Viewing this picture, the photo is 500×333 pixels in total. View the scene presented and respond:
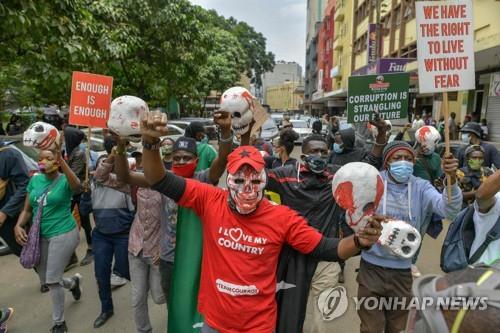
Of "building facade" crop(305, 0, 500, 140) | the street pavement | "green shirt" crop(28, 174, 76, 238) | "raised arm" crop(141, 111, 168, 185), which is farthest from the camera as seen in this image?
"building facade" crop(305, 0, 500, 140)

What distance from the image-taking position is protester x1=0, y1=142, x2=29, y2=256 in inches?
148

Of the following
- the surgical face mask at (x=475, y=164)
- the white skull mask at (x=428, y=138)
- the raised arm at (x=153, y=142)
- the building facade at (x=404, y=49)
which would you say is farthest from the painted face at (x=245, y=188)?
the building facade at (x=404, y=49)

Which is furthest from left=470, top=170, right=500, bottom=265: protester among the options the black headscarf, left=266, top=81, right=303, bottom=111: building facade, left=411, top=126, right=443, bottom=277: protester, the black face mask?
left=266, top=81, right=303, bottom=111: building facade

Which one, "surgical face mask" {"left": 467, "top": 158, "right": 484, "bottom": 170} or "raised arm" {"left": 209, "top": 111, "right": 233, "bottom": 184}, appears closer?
"raised arm" {"left": 209, "top": 111, "right": 233, "bottom": 184}

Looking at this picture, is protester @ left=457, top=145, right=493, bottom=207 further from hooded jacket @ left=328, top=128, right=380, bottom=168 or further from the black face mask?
the black face mask

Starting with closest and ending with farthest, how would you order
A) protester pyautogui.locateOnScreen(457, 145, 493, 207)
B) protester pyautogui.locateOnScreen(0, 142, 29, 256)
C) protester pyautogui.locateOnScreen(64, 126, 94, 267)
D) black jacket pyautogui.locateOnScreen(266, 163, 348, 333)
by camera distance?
black jacket pyautogui.locateOnScreen(266, 163, 348, 333) → protester pyautogui.locateOnScreen(0, 142, 29, 256) → protester pyautogui.locateOnScreen(457, 145, 493, 207) → protester pyautogui.locateOnScreen(64, 126, 94, 267)

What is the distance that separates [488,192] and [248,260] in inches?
59.2

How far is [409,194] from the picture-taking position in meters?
2.98

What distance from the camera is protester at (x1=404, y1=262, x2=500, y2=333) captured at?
3.24 ft

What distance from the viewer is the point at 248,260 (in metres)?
2.14

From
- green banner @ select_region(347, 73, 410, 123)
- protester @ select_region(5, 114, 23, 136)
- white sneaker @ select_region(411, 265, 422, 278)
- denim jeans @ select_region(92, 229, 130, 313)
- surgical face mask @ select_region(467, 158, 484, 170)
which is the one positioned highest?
protester @ select_region(5, 114, 23, 136)

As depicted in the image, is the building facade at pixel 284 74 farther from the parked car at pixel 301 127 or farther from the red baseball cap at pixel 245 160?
the red baseball cap at pixel 245 160

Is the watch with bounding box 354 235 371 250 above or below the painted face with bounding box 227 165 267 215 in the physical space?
below

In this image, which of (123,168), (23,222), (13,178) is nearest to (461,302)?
(123,168)
